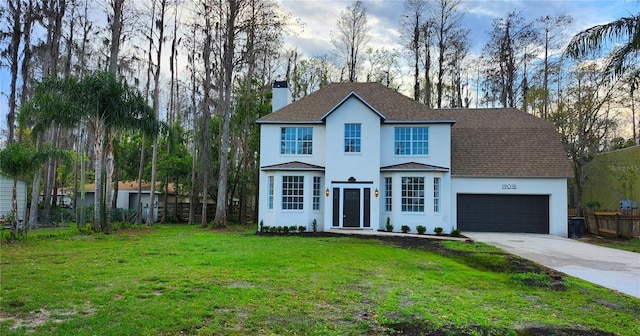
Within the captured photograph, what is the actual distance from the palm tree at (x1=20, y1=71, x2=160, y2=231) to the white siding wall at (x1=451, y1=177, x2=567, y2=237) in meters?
15.4

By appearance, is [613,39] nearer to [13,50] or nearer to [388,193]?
[388,193]

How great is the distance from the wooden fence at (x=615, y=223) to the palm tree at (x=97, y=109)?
2164cm

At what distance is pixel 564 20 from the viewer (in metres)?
27.1

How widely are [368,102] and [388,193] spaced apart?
4958 millimetres

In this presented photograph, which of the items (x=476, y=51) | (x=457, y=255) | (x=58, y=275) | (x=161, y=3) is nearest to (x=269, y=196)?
(x=457, y=255)

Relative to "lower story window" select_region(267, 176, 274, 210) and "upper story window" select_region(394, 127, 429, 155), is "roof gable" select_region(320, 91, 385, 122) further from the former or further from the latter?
"lower story window" select_region(267, 176, 274, 210)

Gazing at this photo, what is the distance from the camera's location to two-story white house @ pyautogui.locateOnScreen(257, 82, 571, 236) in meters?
19.1

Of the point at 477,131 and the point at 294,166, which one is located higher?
the point at 477,131

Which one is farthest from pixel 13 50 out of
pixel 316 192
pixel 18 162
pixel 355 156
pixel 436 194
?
pixel 436 194

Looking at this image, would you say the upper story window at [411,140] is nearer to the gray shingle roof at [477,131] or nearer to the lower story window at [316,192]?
the gray shingle roof at [477,131]

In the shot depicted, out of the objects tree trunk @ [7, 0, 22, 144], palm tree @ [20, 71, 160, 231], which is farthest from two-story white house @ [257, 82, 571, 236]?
tree trunk @ [7, 0, 22, 144]

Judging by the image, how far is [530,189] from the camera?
20.2 metres

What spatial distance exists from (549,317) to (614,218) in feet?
54.9

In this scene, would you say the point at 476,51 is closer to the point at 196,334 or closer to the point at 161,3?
the point at 161,3
